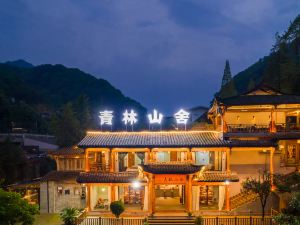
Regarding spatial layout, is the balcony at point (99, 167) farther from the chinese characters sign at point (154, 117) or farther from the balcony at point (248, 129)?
the balcony at point (248, 129)

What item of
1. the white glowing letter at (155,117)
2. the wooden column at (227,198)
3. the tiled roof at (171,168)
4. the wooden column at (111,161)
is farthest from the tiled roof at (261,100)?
the wooden column at (111,161)

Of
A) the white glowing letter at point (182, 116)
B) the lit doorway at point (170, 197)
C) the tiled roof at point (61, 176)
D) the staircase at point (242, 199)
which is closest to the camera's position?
the staircase at point (242, 199)

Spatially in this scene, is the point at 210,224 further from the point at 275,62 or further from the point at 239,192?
the point at 275,62

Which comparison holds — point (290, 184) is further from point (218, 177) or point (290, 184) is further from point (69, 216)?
point (69, 216)

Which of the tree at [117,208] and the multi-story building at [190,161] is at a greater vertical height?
the multi-story building at [190,161]

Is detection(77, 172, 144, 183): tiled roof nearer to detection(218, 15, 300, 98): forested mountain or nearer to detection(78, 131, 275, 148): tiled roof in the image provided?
detection(78, 131, 275, 148): tiled roof

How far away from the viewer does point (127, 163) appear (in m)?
26.4

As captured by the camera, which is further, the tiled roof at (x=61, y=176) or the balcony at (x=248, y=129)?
the tiled roof at (x=61, y=176)

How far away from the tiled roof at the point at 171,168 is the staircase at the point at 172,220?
293 centimetres

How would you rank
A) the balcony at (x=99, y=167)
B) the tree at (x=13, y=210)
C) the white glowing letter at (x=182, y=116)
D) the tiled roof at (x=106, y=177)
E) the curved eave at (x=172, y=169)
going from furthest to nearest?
Result: the white glowing letter at (x=182, y=116) < the balcony at (x=99, y=167) < the tiled roof at (x=106, y=177) < the curved eave at (x=172, y=169) < the tree at (x=13, y=210)

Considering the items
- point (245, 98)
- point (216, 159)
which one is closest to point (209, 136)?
point (216, 159)

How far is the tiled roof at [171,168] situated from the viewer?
72.4 feet

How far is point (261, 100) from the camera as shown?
84.8ft

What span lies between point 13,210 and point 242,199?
14.9 m
